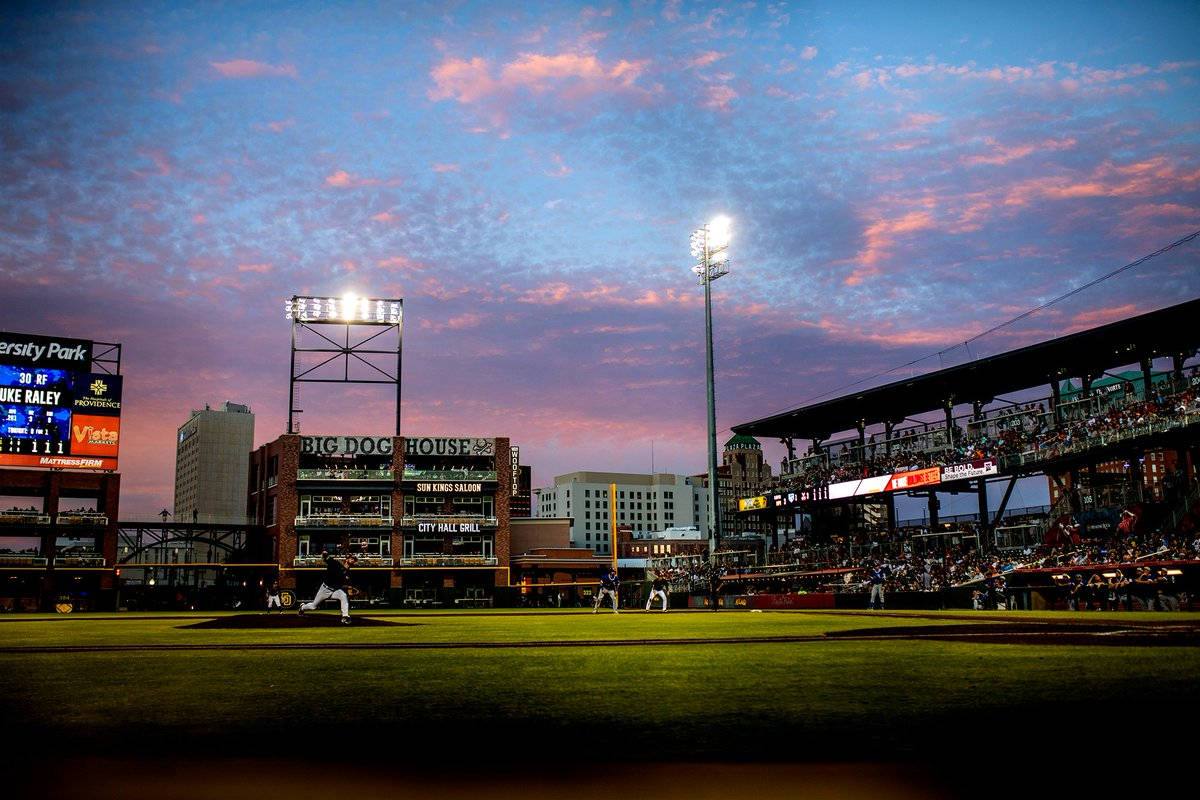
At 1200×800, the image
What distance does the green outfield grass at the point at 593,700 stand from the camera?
229 inches

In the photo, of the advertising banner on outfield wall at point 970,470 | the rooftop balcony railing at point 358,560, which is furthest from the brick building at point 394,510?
the advertising banner on outfield wall at point 970,470

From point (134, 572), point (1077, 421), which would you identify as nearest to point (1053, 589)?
point (1077, 421)

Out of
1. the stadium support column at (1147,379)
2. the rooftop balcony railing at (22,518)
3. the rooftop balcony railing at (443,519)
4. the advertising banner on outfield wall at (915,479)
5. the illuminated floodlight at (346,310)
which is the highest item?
the illuminated floodlight at (346,310)

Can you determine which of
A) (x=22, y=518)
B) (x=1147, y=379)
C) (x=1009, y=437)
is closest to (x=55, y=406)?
(x=22, y=518)

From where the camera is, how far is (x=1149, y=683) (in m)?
8.62

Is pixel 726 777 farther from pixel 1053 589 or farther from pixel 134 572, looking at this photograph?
pixel 134 572

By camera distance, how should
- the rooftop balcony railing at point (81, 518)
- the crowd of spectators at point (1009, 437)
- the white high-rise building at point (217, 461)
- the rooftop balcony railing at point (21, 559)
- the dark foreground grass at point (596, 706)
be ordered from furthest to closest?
the white high-rise building at point (217, 461) → the rooftop balcony railing at point (81, 518) → the rooftop balcony railing at point (21, 559) → the crowd of spectators at point (1009, 437) → the dark foreground grass at point (596, 706)

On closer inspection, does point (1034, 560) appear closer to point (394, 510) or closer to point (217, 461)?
point (394, 510)

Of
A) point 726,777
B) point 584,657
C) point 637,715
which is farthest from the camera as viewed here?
point 584,657

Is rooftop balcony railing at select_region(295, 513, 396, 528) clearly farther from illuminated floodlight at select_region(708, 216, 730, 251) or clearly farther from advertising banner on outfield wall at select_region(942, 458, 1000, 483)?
advertising banner on outfield wall at select_region(942, 458, 1000, 483)

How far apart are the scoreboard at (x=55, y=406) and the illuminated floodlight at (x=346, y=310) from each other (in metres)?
14.5

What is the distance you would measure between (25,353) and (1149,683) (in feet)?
216

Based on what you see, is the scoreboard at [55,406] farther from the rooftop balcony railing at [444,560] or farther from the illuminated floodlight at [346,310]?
the rooftop balcony railing at [444,560]

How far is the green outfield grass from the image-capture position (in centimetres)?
583
